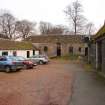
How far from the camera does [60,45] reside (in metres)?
58.5

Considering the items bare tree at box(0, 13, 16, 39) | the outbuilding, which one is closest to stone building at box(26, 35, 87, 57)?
the outbuilding

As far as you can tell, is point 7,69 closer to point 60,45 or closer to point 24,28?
point 60,45

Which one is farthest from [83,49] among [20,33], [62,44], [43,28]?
[43,28]

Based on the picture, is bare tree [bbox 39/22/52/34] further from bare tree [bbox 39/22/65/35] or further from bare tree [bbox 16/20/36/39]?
bare tree [bbox 16/20/36/39]

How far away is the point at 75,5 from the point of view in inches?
2628

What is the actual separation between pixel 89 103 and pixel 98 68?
15756 millimetres

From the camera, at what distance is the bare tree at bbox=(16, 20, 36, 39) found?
71144mm

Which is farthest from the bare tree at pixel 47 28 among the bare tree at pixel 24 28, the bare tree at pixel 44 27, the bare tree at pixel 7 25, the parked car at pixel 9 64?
the parked car at pixel 9 64

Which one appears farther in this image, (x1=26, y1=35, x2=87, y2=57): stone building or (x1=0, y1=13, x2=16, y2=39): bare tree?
(x1=0, y1=13, x2=16, y2=39): bare tree

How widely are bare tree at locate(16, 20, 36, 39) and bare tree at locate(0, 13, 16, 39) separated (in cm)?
169

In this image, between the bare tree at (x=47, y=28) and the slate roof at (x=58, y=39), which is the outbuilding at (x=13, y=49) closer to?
the slate roof at (x=58, y=39)

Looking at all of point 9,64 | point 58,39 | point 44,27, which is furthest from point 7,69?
point 44,27

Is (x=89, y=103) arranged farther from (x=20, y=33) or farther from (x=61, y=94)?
(x=20, y=33)

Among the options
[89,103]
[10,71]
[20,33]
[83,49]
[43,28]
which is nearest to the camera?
[89,103]
